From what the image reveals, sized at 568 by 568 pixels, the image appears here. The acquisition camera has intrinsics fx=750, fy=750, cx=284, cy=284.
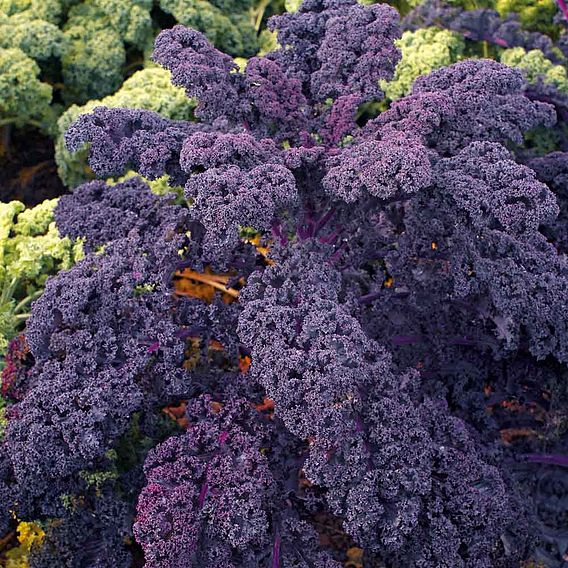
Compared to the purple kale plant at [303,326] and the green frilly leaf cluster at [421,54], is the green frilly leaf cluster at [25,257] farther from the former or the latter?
the green frilly leaf cluster at [421,54]

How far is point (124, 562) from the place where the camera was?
89.5 inches

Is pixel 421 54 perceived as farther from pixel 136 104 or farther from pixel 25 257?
pixel 25 257

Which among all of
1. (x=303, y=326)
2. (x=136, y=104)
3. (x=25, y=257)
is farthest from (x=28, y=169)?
(x=303, y=326)

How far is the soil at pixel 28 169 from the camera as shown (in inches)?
169

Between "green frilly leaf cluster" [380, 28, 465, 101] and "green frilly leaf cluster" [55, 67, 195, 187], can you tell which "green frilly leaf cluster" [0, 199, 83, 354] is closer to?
"green frilly leaf cluster" [55, 67, 195, 187]

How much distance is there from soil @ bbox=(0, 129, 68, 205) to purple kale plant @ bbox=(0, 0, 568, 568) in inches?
69.9

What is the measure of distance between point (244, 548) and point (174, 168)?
112 centimetres

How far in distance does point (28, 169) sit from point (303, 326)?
3032 millimetres

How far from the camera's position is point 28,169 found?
4.45 m

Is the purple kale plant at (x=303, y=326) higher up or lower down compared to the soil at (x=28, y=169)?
higher up

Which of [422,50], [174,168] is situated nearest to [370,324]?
[174,168]

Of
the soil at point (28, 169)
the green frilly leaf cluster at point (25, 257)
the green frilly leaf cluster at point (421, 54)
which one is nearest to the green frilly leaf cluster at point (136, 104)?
the soil at point (28, 169)

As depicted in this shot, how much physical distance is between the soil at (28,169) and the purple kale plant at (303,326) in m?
1.78

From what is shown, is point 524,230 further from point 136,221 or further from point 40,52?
point 40,52
